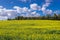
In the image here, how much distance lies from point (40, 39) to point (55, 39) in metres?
1.21

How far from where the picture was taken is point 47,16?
78875 mm

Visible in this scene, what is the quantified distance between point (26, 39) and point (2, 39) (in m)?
1.94

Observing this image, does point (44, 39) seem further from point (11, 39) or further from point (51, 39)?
point (11, 39)

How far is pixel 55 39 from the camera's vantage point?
17.5 meters

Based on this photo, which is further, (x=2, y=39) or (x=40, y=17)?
(x=40, y=17)

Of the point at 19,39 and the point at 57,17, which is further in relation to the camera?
the point at 57,17

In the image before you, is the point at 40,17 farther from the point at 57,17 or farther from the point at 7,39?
the point at 7,39

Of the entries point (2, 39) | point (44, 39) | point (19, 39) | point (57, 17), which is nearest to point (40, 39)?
point (44, 39)

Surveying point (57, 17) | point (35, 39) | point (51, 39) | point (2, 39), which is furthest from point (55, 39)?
point (57, 17)

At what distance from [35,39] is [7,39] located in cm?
236

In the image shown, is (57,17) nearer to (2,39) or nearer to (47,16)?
(47,16)

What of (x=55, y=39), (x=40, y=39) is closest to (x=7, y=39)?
(x=40, y=39)

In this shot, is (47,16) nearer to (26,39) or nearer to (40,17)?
(40,17)

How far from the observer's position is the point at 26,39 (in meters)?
17.6
